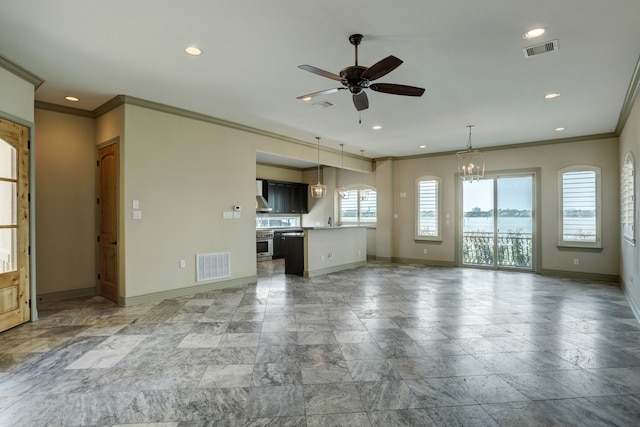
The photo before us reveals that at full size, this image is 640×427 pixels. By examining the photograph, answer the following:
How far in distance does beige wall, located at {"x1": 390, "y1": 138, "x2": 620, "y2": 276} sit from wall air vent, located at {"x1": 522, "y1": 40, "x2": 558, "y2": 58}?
4.86 metres

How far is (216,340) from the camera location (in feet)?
11.7

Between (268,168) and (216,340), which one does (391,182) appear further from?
(216,340)

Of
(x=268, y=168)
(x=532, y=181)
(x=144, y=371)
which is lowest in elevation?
(x=144, y=371)

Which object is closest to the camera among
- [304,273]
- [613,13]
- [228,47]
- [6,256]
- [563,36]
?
[613,13]

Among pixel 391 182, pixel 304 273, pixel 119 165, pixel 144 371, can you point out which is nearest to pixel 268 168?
pixel 391 182

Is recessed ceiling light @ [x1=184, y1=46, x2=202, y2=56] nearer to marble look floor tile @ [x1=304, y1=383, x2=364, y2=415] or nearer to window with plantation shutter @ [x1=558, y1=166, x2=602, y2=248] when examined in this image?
marble look floor tile @ [x1=304, y1=383, x2=364, y2=415]

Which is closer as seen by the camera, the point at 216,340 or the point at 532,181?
the point at 216,340

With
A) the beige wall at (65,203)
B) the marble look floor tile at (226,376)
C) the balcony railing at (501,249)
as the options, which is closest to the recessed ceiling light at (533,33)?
the marble look floor tile at (226,376)

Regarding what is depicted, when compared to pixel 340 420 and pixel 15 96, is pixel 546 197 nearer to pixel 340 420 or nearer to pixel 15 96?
pixel 340 420

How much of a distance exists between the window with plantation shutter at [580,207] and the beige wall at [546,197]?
11 centimetres

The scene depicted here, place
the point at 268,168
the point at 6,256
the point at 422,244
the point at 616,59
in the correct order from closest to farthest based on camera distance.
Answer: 1. the point at 616,59
2. the point at 6,256
3. the point at 422,244
4. the point at 268,168

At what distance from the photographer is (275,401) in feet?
7.97

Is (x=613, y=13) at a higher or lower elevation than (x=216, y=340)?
higher

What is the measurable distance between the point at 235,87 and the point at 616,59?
4.28 meters
